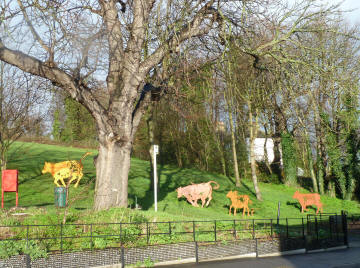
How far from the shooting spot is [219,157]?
38469mm

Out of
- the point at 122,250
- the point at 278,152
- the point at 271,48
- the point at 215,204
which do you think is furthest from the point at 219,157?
the point at 122,250

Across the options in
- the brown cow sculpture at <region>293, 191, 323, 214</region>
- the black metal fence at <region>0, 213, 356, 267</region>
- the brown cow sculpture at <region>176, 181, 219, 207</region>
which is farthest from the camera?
the brown cow sculpture at <region>293, 191, 323, 214</region>

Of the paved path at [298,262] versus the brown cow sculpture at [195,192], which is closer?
the paved path at [298,262]

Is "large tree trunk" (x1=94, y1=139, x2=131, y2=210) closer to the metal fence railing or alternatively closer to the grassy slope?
the grassy slope

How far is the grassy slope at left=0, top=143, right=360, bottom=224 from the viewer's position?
1251 centimetres

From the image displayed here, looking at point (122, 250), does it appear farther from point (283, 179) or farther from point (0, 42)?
point (283, 179)

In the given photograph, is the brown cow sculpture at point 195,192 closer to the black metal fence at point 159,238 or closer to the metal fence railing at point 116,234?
the black metal fence at point 159,238

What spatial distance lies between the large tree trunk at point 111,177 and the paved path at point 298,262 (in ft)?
13.7

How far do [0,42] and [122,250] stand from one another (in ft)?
24.4

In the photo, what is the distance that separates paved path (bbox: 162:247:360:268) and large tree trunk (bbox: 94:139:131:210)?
13.7ft

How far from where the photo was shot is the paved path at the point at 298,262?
1045 centimetres

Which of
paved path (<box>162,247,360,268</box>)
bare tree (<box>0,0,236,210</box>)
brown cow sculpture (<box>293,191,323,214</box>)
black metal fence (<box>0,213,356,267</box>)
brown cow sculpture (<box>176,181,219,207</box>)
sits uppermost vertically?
bare tree (<box>0,0,236,210</box>)

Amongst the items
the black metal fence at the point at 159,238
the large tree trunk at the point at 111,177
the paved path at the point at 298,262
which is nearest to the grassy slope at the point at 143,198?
the large tree trunk at the point at 111,177

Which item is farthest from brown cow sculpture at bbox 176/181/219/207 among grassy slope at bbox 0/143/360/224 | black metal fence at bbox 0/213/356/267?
black metal fence at bbox 0/213/356/267
